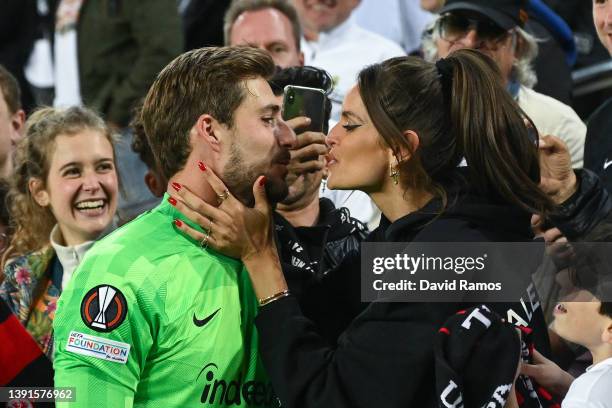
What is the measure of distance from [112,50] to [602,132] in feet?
11.5

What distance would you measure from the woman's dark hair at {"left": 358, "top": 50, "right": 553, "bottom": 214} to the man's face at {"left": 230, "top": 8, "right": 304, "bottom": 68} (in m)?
2.14

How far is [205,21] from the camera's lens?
24.1 feet

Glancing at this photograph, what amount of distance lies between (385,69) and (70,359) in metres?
1.33

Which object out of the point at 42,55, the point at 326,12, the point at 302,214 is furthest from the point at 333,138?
the point at 42,55

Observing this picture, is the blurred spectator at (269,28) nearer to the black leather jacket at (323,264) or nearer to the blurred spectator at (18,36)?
the black leather jacket at (323,264)

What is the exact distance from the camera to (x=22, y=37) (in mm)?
7840

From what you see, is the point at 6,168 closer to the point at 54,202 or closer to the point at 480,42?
the point at 54,202

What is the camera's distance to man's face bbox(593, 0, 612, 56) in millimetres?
4645

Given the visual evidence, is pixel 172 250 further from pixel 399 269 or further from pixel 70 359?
pixel 399 269

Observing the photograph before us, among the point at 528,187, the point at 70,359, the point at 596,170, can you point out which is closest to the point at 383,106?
the point at 528,187

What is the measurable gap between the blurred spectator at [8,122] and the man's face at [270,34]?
3.87 ft

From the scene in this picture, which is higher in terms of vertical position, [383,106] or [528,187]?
[383,106]

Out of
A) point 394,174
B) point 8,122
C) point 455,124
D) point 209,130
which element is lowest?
point 8,122

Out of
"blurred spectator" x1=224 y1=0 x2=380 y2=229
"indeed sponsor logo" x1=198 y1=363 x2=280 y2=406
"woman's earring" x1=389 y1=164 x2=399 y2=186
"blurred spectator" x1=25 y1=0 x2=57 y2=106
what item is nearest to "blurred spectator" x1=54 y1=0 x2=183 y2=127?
"blurred spectator" x1=25 y1=0 x2=57 y2=106
